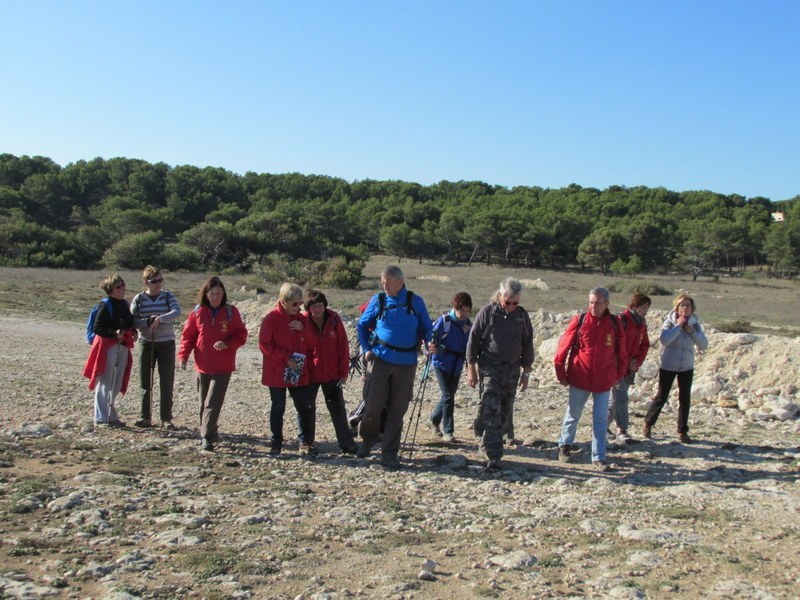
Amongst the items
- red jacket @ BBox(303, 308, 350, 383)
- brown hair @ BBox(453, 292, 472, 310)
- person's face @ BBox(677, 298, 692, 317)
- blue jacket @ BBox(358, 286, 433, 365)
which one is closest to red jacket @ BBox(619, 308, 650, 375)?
person's face @ BBox(677, 298, 692, 317)

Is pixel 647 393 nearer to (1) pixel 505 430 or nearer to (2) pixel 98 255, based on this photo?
(1) pixel 505 430

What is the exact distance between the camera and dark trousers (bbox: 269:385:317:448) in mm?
6558

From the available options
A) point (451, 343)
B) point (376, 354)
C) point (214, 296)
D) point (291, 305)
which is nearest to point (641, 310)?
point (451, 343)

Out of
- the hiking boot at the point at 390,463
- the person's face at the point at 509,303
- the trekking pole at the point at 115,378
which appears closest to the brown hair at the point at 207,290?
the trekking pole at the point at 115,378

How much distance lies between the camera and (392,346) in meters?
6.26

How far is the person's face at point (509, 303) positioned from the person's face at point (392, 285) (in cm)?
91

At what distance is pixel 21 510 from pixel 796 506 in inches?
209

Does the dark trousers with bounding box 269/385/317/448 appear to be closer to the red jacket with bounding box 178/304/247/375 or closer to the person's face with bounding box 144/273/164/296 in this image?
the red jacket with bounding box 178/304/247/375

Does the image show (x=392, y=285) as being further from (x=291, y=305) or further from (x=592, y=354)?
(x=592, y=354)

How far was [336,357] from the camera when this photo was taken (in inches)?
265

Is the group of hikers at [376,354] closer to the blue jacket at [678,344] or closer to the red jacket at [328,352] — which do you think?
the red jacket at [328,352]

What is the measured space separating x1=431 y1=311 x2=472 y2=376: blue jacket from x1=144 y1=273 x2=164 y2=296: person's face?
9.49 feet

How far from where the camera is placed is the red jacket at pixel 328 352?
21.8 ft

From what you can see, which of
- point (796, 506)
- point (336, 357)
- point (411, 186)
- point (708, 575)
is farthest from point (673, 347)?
point (411, 186)
